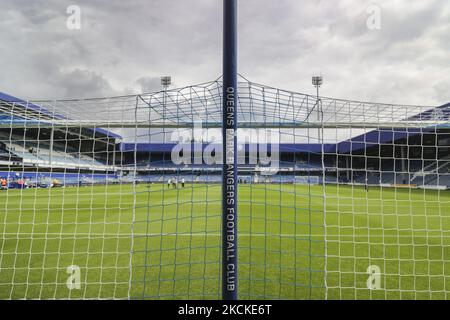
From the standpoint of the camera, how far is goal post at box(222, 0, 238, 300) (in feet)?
7.26

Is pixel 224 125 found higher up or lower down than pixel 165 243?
higher up

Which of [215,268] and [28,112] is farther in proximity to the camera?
[28,112]

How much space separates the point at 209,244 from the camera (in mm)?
5945

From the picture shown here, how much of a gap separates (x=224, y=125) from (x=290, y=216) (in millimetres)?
8558

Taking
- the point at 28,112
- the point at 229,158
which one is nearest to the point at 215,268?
the point at 229,158

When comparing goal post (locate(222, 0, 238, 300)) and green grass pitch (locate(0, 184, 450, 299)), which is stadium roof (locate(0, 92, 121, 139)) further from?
goal post (locate(222, 0, 238, 300))

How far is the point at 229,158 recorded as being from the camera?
89.0 inches

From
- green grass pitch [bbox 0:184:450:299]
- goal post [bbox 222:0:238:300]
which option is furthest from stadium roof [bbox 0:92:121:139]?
goal post [bbox 222:0:238:300]

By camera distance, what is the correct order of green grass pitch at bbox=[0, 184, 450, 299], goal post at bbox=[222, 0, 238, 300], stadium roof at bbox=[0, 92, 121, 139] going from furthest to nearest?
stadium roof at bbox=[0, 92, 121, 139] < green grass pitch at bbox=[0, 184, 450, 299] < goal post at bbox=[222, 0, 238, 300]

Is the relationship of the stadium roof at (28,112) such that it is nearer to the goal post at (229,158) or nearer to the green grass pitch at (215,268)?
the green grass pitch at (215,268)

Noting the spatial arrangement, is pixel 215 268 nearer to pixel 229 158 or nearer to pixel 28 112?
pixel 229 158
